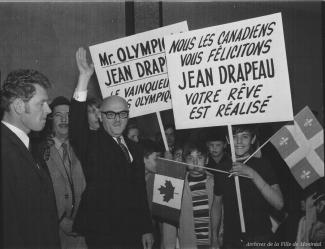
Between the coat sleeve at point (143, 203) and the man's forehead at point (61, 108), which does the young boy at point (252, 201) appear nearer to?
the coat sleeve at point (143, 203)

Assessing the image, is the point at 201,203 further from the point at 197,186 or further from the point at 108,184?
the point at 108,184

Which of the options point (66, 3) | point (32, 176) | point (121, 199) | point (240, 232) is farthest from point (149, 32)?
point (32, 176)

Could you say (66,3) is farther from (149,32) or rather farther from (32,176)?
(32,176)

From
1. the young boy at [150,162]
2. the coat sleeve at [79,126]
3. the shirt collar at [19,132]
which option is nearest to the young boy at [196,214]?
the young boy at [150,162]

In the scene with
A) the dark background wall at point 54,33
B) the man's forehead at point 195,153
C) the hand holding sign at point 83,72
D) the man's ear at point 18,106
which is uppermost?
the dark background wall at point 54,33

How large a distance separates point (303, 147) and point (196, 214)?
97 centimetres

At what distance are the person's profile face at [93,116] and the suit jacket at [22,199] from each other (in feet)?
5.85

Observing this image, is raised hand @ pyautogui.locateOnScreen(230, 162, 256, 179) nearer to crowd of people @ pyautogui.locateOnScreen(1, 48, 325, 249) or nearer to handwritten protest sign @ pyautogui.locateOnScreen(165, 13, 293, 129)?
crowd of people @ pyautogui.locateOnScreen(1, 48, 325, 249)

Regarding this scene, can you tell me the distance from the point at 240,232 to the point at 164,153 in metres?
0.94

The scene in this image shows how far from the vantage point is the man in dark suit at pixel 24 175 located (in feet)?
8.59

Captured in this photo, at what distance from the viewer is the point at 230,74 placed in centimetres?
409

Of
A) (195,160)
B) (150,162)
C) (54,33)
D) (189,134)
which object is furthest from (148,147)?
(54,33)

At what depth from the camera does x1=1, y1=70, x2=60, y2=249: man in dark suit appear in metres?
2.62

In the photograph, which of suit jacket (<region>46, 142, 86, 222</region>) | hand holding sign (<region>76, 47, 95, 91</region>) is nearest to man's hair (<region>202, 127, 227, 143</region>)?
suit jacket (<region>46, 142, 86, 222</region>)
